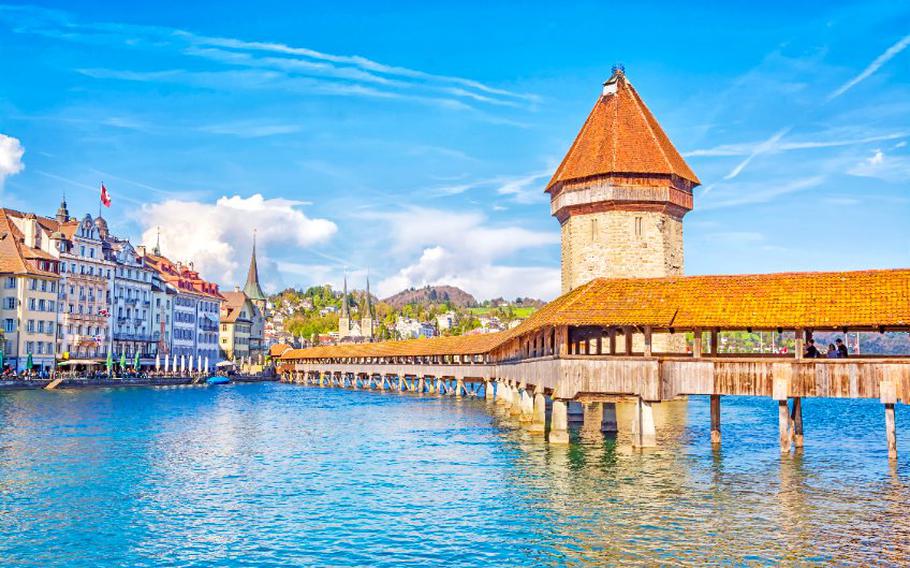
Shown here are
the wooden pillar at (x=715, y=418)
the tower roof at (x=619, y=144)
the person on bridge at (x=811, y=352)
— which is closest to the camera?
the person on bridge at (x=811, y=352)

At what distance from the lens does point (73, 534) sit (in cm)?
1750

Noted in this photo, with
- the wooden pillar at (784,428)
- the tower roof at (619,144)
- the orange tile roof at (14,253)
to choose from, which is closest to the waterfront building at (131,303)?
the orange tile roof at (14,253)

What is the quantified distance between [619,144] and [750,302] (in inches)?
1099

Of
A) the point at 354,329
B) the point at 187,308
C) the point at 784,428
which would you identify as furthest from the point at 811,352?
the point at 354,329

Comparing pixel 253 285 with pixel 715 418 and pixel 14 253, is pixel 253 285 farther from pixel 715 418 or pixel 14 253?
pixel 715 418

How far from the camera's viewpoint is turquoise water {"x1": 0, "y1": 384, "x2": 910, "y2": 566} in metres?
15.9

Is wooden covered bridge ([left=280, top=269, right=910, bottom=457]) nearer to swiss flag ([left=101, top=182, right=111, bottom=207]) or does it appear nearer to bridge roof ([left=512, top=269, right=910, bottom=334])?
bridge roof ([left=512, top=269, right=910, bottom=334])

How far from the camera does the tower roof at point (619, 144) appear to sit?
5112cm

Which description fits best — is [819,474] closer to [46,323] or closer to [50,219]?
[46,323]

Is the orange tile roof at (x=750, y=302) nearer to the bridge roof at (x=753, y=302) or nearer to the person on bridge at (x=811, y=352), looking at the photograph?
Answer: the bridge roof at (x=753, y=302)

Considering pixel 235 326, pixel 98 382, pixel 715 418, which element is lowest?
pixel 715 418

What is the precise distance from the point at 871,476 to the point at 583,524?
1084 centimetres

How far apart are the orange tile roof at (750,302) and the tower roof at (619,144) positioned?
2316 centimetres

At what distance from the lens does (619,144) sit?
171 feet
